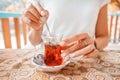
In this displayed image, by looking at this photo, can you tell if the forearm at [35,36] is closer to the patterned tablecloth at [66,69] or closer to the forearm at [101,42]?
the patterned tablecloth at [66,69]

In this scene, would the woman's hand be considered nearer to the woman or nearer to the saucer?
the saucer

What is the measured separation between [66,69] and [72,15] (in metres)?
0.54

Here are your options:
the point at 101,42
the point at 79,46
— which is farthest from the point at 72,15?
the point at 79,46

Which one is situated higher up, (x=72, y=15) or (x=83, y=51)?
(x=72, y=15)

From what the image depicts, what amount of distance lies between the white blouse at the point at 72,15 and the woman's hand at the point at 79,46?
344mm

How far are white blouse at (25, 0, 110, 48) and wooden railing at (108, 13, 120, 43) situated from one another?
1803 millimetres

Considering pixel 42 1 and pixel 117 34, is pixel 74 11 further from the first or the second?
pixel 117 34

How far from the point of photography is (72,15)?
3.80 ft

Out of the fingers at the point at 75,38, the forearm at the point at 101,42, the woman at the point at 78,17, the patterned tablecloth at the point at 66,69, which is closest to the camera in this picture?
the patterned tablecloth at the point at 66,69

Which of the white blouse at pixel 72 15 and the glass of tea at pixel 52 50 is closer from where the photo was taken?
the glass of tea at pixel 52 50

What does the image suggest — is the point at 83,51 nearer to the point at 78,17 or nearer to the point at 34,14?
the point at 34,14

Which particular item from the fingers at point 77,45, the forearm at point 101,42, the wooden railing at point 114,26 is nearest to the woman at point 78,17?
the forearm at point 101,42

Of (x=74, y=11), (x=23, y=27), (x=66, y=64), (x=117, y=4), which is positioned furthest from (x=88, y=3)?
(x=117, y=4)

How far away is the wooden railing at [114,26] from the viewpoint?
2.85 m
